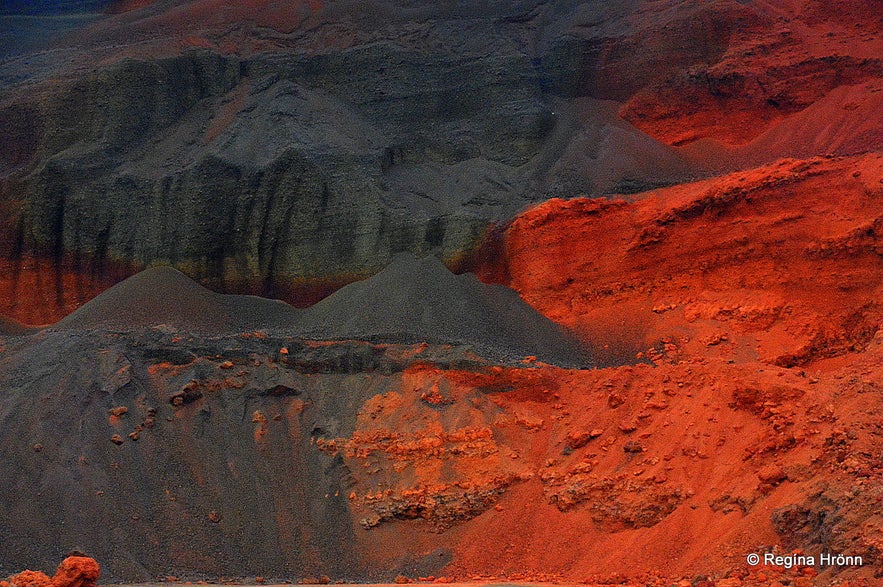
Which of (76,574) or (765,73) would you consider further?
(765,73)

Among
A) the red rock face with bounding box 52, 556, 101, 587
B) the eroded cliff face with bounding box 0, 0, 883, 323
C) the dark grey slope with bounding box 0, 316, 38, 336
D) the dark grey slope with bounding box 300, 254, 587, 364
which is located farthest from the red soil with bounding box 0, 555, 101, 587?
the eroded cliff face with bounding box 0, 0, 883, 323

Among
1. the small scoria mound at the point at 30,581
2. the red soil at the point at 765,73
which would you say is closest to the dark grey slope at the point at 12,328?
the small scoria mound at the point at 30,581

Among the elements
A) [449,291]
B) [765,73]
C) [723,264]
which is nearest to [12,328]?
[449,291]

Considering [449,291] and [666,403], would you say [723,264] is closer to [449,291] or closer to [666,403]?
[666,403]

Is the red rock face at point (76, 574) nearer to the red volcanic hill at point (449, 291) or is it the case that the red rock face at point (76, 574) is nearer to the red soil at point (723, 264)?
the red volcanic hill at point (449, 291)

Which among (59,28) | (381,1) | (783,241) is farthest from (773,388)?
(59,28)

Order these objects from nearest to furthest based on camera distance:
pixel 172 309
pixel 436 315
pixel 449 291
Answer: pixel 436 315, pixel 449 291, pixel 172 309
